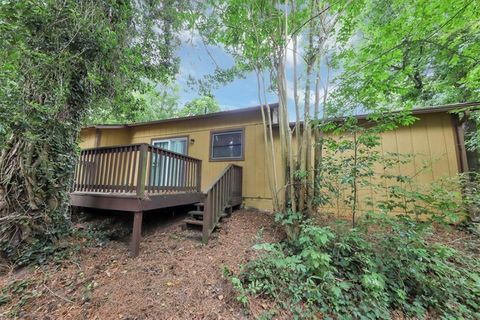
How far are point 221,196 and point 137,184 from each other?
76.4 inches

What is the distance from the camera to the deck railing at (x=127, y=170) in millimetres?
4195

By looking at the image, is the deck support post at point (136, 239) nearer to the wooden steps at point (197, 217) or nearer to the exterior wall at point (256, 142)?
the wooden steps at point (197, 217)

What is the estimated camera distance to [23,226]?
129 inches

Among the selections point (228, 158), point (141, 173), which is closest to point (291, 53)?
point (228, 158)

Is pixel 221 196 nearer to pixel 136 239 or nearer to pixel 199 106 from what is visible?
pixel 136 239

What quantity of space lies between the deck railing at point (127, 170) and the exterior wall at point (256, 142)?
2035 mm

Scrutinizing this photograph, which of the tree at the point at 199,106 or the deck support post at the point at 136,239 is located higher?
the tree at the point at 199,106

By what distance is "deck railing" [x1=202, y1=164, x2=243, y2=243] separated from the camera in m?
4.28

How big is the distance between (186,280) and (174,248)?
1.10 metres

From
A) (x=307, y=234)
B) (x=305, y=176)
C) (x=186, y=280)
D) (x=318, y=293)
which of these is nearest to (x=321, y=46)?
(x=305, y=176)

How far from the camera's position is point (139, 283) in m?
2.93

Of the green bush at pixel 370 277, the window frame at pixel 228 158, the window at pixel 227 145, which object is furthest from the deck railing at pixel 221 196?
the green bush at pixel 370 277

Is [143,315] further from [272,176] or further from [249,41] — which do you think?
[249,41]

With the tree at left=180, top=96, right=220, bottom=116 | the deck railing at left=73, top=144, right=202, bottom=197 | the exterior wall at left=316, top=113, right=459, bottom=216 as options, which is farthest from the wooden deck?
the tree at left=180, top=96, right=220, bottom=116
